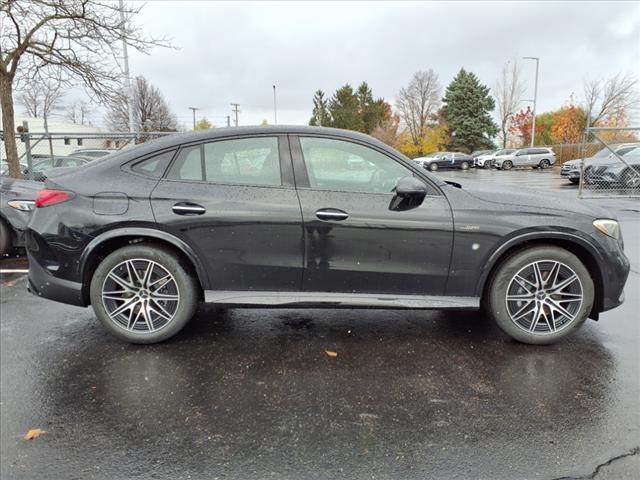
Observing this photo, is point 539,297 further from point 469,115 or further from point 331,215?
point 469,115

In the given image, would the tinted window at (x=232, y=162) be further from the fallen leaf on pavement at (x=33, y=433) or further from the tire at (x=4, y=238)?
the tire at (x=4, y=238)

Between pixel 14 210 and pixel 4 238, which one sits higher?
pixel 14 210

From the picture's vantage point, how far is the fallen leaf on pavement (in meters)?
2.47

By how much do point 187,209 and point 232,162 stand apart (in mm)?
507

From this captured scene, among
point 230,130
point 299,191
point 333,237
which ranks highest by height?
point 230,130

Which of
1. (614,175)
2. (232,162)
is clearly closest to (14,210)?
(232,162)

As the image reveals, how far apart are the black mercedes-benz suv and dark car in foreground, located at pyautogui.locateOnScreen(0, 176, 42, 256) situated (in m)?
3.08

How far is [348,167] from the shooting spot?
354 cm

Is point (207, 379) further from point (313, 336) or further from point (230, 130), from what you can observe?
point (230, 130)

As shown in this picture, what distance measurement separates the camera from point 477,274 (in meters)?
3.46

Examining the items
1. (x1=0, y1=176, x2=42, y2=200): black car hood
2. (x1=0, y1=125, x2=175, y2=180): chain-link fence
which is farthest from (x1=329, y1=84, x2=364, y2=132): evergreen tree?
(x1=0, y1=176, x2=42, y2=200): black car hood

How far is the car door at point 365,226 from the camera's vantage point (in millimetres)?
3385

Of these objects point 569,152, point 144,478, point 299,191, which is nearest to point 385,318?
point 299,191

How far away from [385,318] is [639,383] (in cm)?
193
